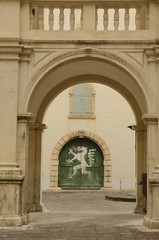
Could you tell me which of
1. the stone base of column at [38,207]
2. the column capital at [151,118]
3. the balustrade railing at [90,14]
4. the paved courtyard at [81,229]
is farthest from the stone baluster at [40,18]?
the stone base of column at [38,207]

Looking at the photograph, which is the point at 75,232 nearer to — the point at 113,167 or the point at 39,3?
the point at 39,3

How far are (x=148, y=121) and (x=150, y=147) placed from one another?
0.58 metres

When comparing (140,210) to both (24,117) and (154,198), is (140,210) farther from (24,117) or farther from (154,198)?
(24,117)

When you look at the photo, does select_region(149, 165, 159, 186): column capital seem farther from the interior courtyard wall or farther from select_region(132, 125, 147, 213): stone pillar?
the interior courtyard wall

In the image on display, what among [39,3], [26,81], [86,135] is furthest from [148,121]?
[86,135]

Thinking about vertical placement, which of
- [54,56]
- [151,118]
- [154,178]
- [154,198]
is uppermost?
[54,56]

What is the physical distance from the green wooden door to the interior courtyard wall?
28.3 inches

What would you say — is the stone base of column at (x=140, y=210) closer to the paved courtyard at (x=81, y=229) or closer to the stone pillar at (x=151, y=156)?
the paved courtyard at (x=81, y=229)

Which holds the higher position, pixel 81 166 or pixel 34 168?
pixel 81 166

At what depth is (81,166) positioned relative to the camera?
88.0 ft

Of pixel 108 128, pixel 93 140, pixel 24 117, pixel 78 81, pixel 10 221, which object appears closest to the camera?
pixel 10 221

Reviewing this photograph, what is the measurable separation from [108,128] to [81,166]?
8.38ft

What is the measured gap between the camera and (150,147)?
35.6 feet

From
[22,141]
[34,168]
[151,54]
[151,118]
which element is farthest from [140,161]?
[22,141]
